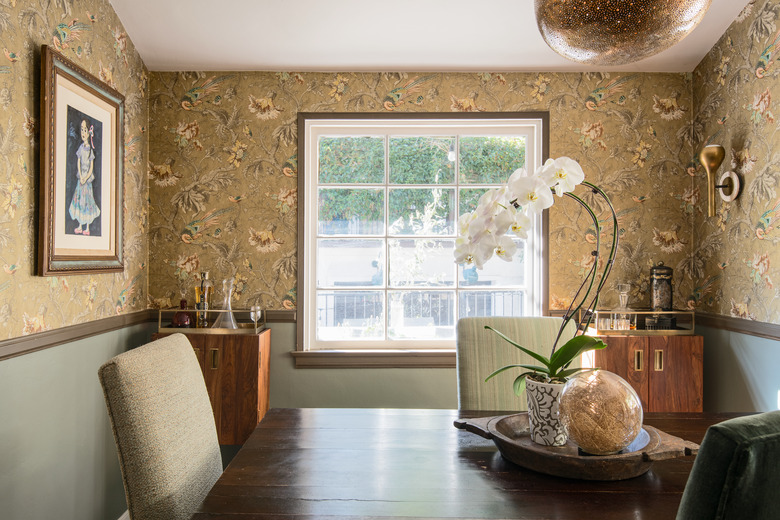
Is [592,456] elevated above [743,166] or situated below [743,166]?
below

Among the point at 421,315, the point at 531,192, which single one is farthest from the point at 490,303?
the point at 531,192

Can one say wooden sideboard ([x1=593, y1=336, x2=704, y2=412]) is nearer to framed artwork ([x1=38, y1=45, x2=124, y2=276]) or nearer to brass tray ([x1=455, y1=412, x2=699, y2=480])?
brass tray ([x1=455, y1=412, x2=699, y2=480])

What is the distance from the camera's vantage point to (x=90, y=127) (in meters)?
2.29

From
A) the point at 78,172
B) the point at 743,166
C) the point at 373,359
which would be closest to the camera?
the point at 78,172

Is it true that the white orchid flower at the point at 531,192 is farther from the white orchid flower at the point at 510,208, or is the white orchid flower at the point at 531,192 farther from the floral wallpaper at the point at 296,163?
the floral wallpaper at the point at 296,163

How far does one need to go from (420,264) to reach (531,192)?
1865 millimetres

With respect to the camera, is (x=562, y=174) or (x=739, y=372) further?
(x=739, y=372)

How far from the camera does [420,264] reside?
3.04 meters

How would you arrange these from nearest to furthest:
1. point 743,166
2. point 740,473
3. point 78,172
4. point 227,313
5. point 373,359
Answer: point 740,473, point 78,172, point 743,166, point 227,313, point 373,359

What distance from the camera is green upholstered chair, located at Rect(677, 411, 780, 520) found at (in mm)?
553

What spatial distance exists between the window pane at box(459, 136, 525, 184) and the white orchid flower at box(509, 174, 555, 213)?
1.87m

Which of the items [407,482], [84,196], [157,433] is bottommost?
[407,482]

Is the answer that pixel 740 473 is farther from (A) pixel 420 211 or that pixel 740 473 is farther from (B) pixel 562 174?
(A) pixel 420 211

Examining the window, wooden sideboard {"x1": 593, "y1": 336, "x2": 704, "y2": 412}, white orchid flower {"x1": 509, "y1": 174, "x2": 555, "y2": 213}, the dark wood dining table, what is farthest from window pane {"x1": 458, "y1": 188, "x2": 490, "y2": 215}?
white orchid flower {"x1": 509, "y1": 174, "x2": 555, "y2": 213}
